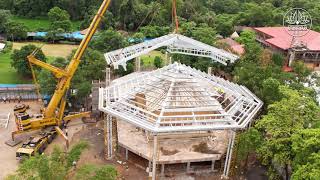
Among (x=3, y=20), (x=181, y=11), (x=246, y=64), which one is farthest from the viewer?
(x=181, y=11)

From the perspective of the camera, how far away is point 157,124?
2864cm

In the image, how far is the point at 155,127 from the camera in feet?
93.4

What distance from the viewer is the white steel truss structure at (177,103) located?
29.6 m

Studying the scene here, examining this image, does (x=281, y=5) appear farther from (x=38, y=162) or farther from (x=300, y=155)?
(x=38, y=162)

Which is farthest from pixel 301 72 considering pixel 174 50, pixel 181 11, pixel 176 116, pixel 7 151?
pixel 181 11

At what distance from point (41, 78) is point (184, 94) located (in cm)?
1968

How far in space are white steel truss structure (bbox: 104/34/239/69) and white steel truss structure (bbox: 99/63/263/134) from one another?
18.1ft

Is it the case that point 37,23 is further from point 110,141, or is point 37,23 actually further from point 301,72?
point 301,72

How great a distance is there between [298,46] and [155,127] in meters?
38.6

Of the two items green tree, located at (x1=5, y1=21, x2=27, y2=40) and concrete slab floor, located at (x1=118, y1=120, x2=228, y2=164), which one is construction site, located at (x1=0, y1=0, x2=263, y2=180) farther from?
green tree, located at (x1=5, y1=21, x2=27, y2=40)

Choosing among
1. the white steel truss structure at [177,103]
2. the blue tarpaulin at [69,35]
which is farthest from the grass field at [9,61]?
the white steel truss structure at [177,103]

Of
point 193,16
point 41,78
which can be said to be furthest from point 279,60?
point 193,16

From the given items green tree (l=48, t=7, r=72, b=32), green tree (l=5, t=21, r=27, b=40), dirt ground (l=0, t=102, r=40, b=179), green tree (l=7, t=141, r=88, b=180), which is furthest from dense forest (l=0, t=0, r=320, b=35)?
green tree (l=7, t=141, r=88, b=180)

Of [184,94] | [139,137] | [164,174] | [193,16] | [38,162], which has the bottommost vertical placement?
[164,174]
